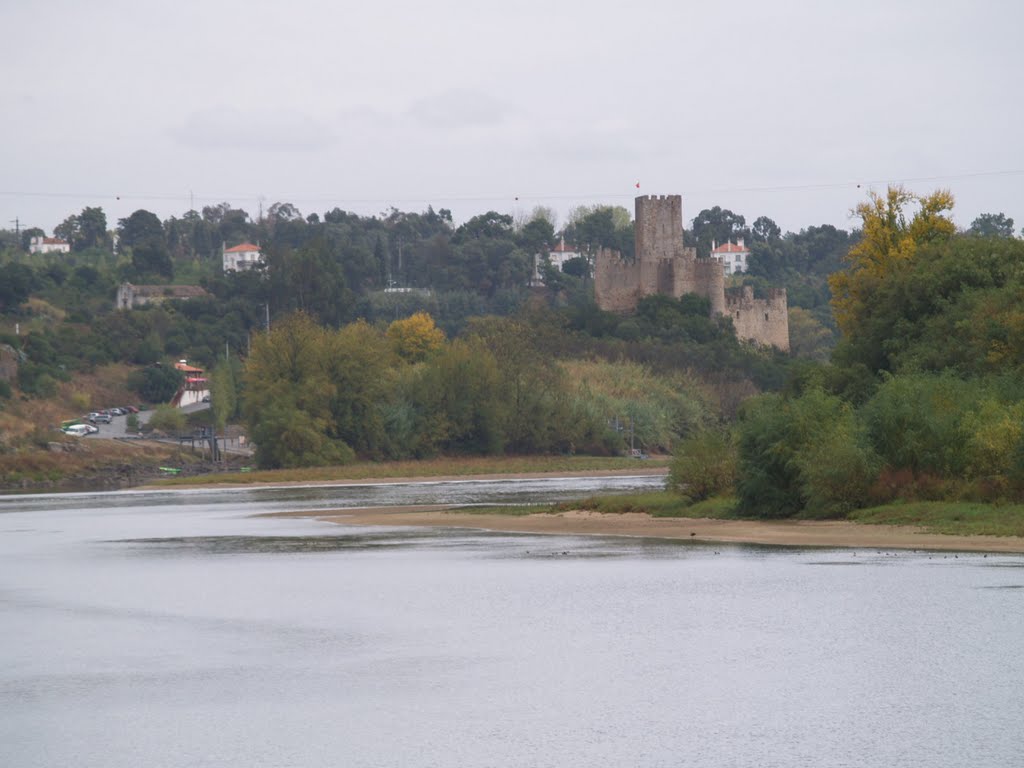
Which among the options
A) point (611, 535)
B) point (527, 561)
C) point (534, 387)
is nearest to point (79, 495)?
point (534, 387)

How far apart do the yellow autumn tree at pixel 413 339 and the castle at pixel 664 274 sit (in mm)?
21663

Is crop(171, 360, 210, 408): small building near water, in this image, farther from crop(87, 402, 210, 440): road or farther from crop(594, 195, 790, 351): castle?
crop(594, 195, 790, 351): castle

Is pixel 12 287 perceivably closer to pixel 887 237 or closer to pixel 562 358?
pixel 562 358

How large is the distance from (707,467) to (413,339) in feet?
235

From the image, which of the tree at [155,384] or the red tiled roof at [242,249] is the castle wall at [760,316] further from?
the red tiled roof at [242,249]

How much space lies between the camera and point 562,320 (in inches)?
4811

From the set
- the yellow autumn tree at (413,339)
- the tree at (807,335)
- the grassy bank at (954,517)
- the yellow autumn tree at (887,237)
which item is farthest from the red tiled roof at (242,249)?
the grassy bank at (954,517)

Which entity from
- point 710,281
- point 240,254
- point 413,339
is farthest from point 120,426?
point 240,254

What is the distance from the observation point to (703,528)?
37.4 metres

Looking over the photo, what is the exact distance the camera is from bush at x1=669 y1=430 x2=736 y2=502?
41.6 metres

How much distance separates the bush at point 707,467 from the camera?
4159 centimetres

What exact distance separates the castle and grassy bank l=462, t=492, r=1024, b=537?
3317 inches

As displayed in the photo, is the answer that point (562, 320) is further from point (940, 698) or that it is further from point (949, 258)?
point (940, 698)

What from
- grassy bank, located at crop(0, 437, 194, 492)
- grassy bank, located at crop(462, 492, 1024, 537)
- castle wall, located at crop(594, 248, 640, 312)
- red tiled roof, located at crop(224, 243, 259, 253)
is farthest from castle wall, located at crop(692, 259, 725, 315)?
grassy bank, located at crop(462, 492, 1024, 537)
